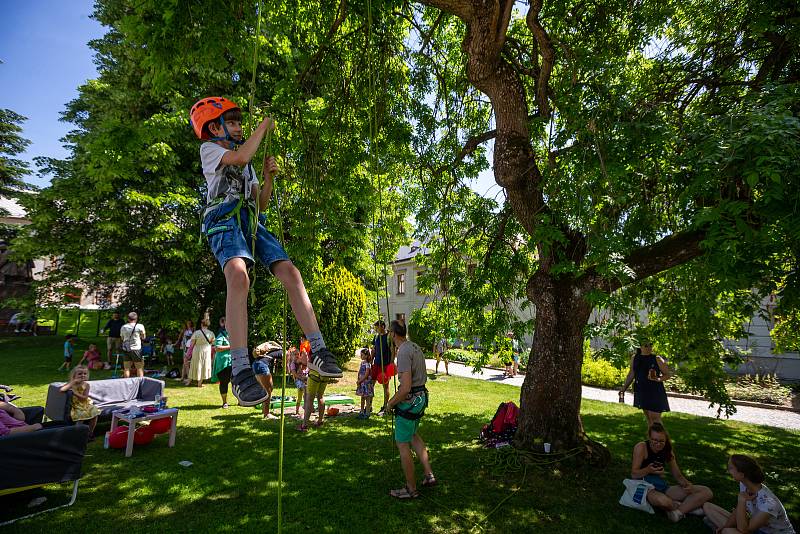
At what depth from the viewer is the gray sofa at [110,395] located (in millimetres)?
6617

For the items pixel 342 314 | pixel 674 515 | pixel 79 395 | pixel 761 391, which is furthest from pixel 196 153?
pixel 761 391

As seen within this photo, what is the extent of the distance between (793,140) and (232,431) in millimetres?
8378

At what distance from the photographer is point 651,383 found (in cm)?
655

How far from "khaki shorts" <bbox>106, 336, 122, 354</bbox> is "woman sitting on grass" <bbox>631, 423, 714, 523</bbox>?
1426 centimetres

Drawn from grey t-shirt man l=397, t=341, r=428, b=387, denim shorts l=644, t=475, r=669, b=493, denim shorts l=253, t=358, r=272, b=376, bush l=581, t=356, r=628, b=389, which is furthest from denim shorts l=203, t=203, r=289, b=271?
bush l=581, t=356, r=628, b=389

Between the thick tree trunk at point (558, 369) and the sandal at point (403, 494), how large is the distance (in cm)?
201

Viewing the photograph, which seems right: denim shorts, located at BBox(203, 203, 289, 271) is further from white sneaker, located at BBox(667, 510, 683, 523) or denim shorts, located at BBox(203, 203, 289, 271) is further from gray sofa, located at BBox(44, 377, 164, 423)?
gray sofa, located at BBox(44, 377, 164, 423)

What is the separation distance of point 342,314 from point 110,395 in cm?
821

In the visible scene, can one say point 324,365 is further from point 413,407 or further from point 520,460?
point 520,460

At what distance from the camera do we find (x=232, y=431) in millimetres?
7492

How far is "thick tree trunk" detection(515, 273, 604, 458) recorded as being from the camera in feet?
19.6

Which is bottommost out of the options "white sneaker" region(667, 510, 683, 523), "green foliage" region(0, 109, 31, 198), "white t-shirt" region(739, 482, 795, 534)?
"white sneaker" region(667, 510, 683, 523)

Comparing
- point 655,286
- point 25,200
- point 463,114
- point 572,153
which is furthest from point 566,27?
point 25,200

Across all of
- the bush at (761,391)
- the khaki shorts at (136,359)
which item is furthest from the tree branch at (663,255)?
the khaki shorts at (136,359)
